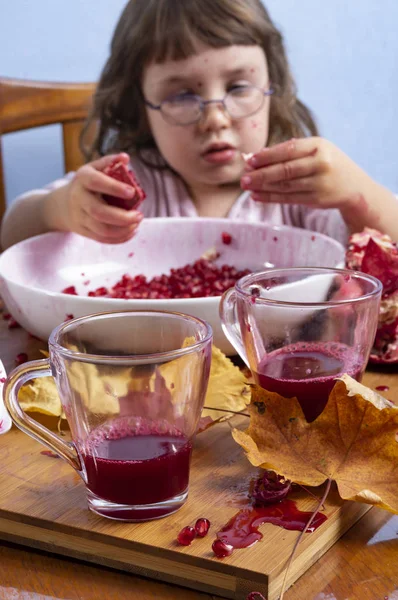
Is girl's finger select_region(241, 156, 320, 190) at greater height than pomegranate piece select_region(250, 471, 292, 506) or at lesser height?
greater

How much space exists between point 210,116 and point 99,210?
0.46 meters

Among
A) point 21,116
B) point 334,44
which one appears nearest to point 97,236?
point 21,116

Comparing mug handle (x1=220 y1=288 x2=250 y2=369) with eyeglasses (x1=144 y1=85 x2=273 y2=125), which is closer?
mug handle (x1=220 y1=288 x2=250 y2=369)

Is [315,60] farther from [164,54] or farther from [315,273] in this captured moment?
[315,273]

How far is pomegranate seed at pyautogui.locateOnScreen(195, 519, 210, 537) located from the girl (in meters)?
0.65

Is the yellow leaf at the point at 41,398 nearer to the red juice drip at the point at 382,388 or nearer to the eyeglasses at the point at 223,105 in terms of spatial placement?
the red juice drip at the point at 382,388

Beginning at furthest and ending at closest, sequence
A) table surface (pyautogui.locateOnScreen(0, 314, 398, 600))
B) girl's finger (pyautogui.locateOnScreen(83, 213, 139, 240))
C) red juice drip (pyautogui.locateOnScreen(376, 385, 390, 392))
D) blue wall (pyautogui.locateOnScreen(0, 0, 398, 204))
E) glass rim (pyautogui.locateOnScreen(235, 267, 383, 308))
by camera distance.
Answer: blue wall (pyautogui.locateOnScreen(0, 0, 398, 204)), girl's finger (pyautogui.locateOnScreen(83, 213, 139, 240)), red juice drip (pyautogui.locateOnScreen(376, 385, 390, 392)), glass rim (pyautogui.locateOnScreen(235, 267, 383, 308)), table surface (pyautogui.locateOnScreen(0, 314, 398, 600))

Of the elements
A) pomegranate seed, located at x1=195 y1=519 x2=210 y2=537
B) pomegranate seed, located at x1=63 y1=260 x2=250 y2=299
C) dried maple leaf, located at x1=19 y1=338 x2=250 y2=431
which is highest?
dried maple leaf, located at x1=19 y1=338 x2=250 y2=431

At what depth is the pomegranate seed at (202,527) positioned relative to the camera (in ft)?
1.93

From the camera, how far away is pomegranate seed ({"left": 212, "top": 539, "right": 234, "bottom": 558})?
0.56 metres

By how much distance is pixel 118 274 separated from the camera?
1239 millimetres

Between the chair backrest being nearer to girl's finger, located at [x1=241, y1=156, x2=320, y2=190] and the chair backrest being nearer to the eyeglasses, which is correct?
the eyeglasses

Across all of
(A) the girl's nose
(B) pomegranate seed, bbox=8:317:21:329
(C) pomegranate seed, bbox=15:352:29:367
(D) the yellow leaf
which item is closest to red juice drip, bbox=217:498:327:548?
(D) the yellow leaf

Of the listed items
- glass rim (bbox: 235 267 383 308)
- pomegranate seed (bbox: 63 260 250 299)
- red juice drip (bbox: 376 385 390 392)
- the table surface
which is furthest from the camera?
pomegranate seed (bbox: 63 260 250 299)
